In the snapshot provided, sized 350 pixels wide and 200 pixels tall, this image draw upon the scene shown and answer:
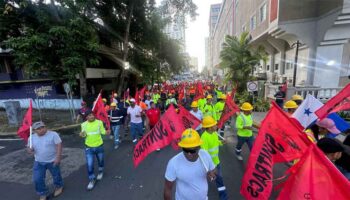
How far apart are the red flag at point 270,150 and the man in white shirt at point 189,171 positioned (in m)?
0.91

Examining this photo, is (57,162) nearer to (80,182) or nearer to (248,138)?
(80,182)

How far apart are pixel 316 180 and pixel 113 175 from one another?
454 cm

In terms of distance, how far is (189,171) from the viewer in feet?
8.46

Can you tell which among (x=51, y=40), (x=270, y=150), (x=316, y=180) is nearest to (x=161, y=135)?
(x=270, y=150)

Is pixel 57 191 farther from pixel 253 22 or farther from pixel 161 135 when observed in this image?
pixel 253 22

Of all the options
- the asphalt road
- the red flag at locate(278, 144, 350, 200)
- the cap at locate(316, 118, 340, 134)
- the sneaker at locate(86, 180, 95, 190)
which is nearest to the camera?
the red flag at locate(278, 144, 350, 200)

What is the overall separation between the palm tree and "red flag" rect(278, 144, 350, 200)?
1423 cm

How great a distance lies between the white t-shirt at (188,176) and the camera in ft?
8.50

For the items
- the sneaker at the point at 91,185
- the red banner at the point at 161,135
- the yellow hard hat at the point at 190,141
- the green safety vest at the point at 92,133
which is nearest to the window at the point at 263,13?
the red banner at the point at 161,135

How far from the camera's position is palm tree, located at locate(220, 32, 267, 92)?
15.8 m

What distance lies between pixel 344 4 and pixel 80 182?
40.9 feet

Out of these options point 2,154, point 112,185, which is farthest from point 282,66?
point 2,154

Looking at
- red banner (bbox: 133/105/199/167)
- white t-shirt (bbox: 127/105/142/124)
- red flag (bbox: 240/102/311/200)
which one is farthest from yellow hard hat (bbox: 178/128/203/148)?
white t-shirt (bbox: 127/105/142/124)

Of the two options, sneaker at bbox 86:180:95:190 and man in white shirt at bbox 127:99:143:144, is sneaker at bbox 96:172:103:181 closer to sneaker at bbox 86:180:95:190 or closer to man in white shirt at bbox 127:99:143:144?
sneaker at bbox 86:180:95:190
